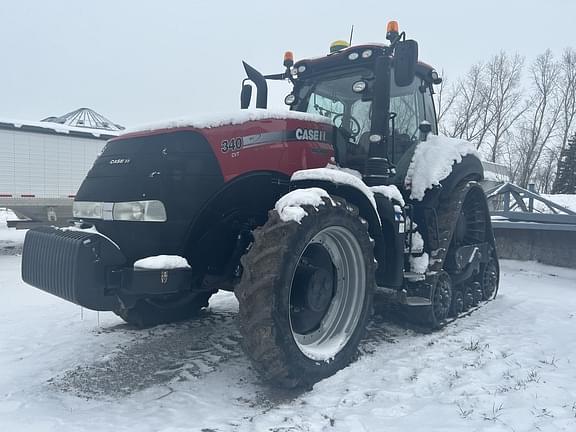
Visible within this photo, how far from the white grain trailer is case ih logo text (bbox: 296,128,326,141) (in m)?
9.27

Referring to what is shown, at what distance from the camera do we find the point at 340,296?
13.1 feet

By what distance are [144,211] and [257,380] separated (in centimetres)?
149

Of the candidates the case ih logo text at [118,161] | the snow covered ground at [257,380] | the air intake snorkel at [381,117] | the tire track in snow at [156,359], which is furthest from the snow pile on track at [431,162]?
the case ih logo text at [118,161]

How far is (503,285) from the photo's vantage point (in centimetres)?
775

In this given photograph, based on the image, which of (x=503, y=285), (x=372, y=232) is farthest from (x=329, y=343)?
(x=503, y=285)

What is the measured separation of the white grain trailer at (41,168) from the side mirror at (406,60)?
32.0 feet

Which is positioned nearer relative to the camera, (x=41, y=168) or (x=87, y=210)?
(x=87, y=210)

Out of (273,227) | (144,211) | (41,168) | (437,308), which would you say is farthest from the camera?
(41,168)

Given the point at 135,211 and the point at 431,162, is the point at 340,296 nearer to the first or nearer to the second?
the point at 135,211

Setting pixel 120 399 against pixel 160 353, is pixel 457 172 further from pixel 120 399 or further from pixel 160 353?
pixel 120 399

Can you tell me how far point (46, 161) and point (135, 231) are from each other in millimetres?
9751

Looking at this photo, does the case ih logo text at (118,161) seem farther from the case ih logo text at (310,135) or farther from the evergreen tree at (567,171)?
the evergreen tree at (567,171)

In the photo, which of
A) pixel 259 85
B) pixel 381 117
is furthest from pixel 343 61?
pixel 259 85

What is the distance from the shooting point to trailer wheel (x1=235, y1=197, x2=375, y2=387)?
3158mm
